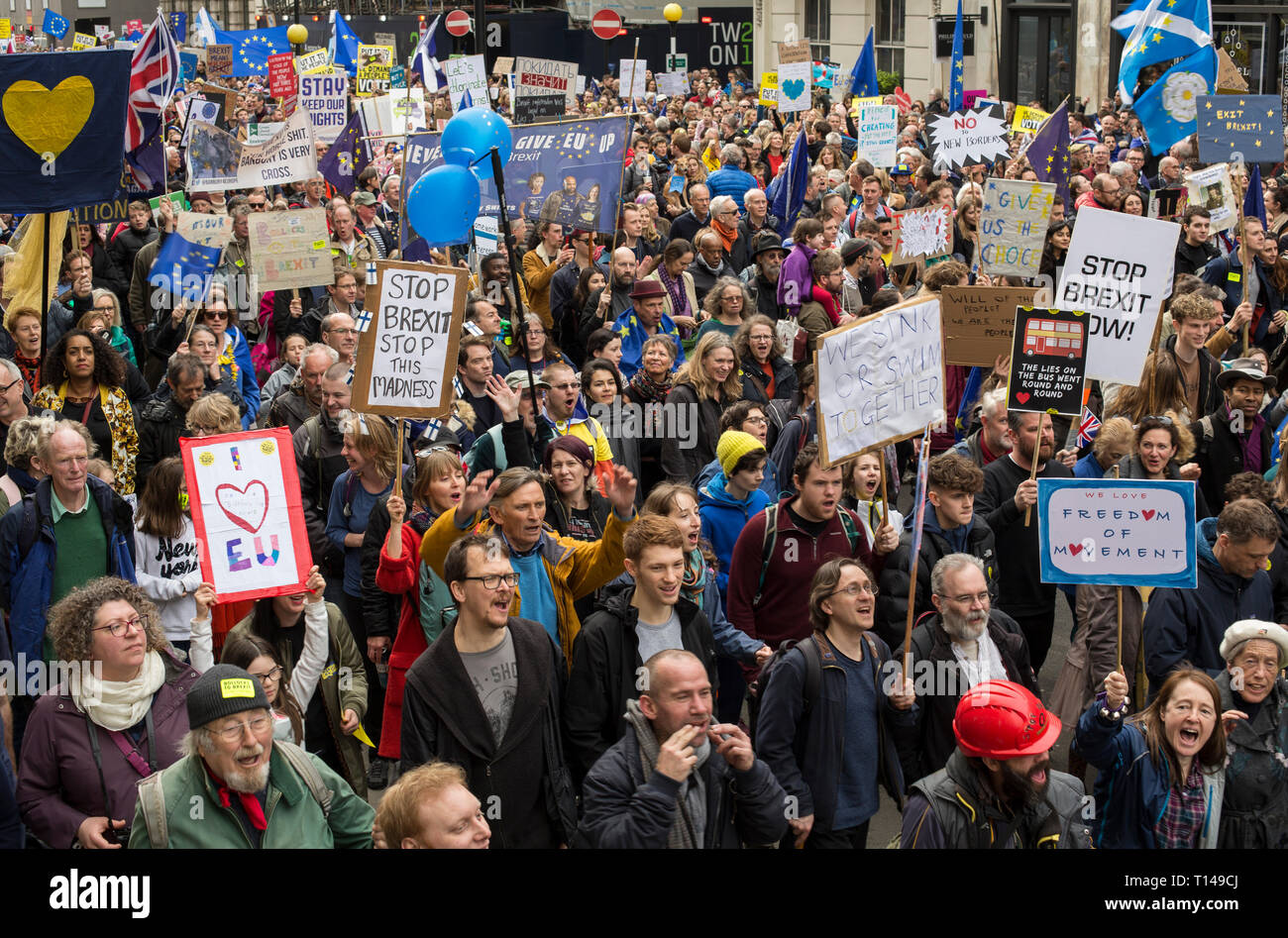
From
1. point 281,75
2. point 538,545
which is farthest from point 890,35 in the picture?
point 538,545

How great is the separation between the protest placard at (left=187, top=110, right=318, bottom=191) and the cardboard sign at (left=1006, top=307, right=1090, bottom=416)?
827cm

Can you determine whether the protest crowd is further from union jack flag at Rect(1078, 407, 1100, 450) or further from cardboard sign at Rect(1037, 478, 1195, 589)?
union jack flag at Rect(1078, 407, 1100, 450)

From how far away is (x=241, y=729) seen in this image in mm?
4059

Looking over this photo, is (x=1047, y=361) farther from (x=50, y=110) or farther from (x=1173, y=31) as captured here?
(x=1173, y=31)

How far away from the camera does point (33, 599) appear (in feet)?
19.6

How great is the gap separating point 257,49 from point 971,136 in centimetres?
1604

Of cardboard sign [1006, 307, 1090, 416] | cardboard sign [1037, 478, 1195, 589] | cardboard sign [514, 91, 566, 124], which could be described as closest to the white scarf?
cardboard sign [1037, 478, 1195, 589]

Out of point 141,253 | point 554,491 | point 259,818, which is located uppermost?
point 141,253

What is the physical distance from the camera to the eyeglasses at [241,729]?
13.2ft

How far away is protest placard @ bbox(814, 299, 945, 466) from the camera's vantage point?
18.8 feet

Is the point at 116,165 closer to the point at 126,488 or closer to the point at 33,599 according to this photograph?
the point at 126,488
